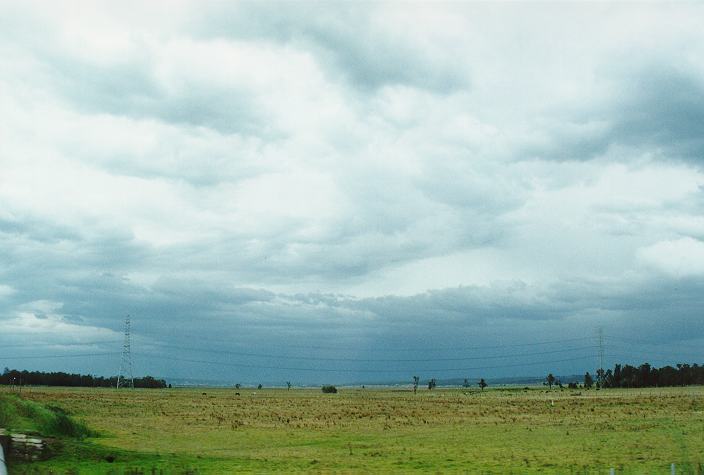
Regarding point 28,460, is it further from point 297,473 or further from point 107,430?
point 107,430

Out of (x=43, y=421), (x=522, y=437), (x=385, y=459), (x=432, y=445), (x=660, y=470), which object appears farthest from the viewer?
(x=522, y=437)

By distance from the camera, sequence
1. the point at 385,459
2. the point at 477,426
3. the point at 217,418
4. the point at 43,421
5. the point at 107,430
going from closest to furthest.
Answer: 1. the point at 385,459
2. the point at 43,421
3. the point at 107,430
4. the point at 477,426
5. the point at 217,418

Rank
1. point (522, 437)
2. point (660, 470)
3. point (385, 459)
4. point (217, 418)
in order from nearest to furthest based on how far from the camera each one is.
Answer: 1. point (660, 470)
2. point (385, 459)
3. point (522, 437)
4. point (217, 418)

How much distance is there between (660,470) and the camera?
116ft

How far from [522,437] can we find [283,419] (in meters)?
37.2

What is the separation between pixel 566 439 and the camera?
56312 millimetres

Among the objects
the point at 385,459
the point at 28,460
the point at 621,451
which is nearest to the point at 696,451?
the point at 621,451

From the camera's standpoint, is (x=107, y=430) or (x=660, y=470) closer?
(x=660, y=470)

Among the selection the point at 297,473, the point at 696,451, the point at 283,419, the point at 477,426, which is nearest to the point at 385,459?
the point at 297,473

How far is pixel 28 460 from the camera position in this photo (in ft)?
120

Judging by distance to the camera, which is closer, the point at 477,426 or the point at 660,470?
the point at 660,470

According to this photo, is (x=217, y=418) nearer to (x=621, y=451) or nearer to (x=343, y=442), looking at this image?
(x=343, y=442)

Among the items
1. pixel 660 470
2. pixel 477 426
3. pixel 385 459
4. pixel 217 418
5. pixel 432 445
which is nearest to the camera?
pixel 660 470

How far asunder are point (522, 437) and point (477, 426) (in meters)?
14.0
